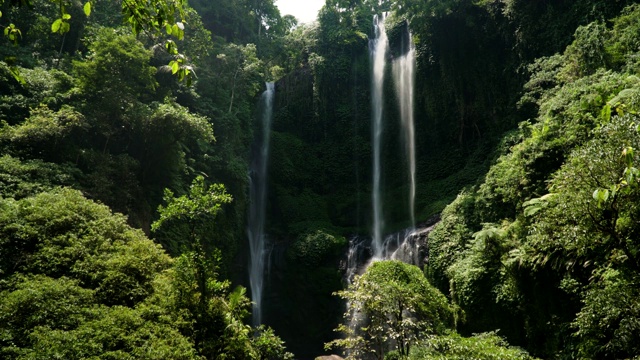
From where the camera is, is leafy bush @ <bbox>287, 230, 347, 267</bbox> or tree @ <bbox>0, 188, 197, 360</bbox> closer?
tree @ <bbox>0, 188, 197, 360</bbox>

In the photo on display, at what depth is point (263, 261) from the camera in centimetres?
2133

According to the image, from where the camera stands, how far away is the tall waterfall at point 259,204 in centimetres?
2027

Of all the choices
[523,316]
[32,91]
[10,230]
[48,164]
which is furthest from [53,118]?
[523,316]

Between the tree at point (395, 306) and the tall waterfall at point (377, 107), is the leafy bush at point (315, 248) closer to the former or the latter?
the tall waterfall at point (377, 107)

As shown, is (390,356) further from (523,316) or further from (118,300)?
(118,300)

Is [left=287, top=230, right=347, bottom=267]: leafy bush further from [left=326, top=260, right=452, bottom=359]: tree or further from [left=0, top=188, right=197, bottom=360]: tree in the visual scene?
[left=0, top=188, right=197, bottom=360]: tree

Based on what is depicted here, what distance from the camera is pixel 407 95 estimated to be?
24969mm

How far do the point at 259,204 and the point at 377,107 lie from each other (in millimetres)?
10192

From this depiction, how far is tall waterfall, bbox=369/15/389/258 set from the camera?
23727mm

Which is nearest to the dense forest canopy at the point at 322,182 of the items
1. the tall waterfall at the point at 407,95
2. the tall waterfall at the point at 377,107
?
the tall waterfall at the point at 407,95

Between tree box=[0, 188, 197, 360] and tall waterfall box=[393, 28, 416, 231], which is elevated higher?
tall waterfall box=[393, 28, 416, 231]

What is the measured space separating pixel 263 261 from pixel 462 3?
18748 millimetres

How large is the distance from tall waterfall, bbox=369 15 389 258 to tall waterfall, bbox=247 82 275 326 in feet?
21.4

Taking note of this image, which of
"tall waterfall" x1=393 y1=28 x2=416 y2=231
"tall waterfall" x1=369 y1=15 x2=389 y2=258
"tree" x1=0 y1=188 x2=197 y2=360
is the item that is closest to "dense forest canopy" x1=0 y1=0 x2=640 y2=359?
"tree" x1=0 y1=188 x2=197 y2=360
